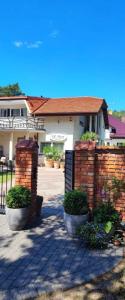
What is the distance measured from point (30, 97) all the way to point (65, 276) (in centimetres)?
2496

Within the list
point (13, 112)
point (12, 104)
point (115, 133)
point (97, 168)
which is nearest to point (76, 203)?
point (97, 168)

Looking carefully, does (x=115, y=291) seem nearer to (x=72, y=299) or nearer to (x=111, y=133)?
(x=72, y=299)

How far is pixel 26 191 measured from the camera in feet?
20.8

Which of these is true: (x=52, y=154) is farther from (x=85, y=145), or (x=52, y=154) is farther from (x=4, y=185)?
(x=85, y=145)

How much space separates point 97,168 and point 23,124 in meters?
19.5

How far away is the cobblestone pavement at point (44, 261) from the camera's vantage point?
3969 millimetres

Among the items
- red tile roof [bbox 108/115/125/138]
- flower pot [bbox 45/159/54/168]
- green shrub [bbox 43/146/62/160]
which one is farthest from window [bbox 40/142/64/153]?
red tile roof [bbox 108/115/125/138]

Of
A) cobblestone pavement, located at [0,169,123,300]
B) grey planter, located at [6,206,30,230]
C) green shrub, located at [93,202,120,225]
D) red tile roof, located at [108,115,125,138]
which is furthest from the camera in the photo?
red tile roof, located at [108,115,125,138]

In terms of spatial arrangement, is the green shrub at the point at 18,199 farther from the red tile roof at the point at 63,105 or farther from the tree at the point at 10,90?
the tree at the point at 10,90

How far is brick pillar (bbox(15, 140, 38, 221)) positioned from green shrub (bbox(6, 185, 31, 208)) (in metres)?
0.36

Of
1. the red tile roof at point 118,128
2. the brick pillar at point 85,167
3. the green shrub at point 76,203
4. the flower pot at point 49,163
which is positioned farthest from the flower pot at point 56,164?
the red tile roof at point 118,128

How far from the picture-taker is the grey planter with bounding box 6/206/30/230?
6059mm

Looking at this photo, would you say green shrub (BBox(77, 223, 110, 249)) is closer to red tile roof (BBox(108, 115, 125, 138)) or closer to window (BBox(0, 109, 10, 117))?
window (BBox(0, 109, 10, 117))

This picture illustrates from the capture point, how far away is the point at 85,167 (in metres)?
6.46
